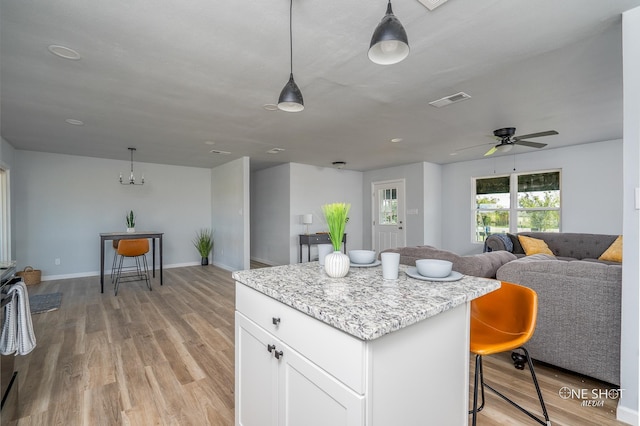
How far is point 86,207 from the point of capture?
5746 millimetres

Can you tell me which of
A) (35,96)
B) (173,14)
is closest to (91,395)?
(173,14)

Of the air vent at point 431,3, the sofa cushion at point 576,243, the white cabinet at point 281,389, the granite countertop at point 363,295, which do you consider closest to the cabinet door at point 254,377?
the white cabinet at point 281,389

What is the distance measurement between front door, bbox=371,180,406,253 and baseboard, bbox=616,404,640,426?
511 cm

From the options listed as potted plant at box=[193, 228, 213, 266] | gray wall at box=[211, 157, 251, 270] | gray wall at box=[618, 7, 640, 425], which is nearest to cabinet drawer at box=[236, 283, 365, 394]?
gray wall at box=[618, 7, 640, 425]

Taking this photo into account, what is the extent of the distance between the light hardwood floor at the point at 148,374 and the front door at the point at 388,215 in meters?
4.43

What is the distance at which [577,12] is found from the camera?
1.69 meters

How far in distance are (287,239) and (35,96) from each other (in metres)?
4.48

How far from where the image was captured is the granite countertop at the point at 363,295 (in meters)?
0.89

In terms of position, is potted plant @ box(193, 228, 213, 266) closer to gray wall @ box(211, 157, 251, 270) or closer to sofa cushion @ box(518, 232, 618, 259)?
gray wall @ box(211, 157, 251, 270)

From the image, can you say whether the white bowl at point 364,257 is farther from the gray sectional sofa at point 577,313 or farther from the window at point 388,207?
the window at point 388,207

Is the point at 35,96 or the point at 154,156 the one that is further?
the point at 154,156

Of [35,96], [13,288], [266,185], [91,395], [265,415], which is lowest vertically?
[91,395]

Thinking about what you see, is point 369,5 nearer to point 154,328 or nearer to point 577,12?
point 577,12

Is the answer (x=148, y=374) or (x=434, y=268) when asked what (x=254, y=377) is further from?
(x=148, y=374)
